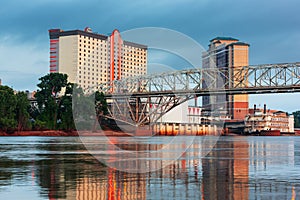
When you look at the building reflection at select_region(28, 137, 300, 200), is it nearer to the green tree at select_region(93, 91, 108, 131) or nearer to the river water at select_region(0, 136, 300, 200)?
the river water at select_region(0, 136, 300, 200)

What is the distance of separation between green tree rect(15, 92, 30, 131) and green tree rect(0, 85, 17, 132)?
1.86 metres

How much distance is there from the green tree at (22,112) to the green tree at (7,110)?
6.10 feet

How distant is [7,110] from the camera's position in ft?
360

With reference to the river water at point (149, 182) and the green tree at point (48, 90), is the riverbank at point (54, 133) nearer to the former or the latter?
the green tree at point (48, 90)

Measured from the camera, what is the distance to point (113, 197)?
625 inches

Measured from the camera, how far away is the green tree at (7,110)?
107688 millimetres

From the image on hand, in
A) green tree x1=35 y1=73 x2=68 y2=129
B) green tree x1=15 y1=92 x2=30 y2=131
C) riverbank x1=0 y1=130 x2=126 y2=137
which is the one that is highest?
green tree x1=35 y1=73 x2=68 y2=129

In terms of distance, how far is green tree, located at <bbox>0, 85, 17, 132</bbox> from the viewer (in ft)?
353

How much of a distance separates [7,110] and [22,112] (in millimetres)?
4003

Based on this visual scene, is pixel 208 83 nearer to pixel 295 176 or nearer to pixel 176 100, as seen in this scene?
pixel 176 100

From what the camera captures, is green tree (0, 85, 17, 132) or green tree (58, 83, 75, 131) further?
green tree (58, 83, 75, 131)

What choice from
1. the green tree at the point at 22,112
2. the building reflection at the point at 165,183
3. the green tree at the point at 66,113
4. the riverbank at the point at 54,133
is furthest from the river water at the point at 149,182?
the green tree at the point at 66,113

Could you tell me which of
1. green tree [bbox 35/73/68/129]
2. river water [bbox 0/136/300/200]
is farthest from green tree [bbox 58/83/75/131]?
river water [bbox 0/136/300/200]

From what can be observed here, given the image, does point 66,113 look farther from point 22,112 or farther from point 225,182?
point 225,182
